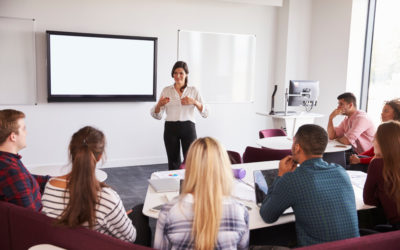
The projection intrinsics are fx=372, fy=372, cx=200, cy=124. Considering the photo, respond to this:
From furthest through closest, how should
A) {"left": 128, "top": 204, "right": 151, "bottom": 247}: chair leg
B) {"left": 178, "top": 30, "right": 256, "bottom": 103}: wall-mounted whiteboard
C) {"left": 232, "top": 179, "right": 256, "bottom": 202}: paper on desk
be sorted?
{"left": 178, "top": 30, "right": 256, "bottom": 103}: wall-mounted whiteboard → {"left": 232, "top": 179, "right": 256, "bottom": 202}: paper on desk → {"left": 128, "top": 204, "right": 151, "bottom": 247}: chair leg

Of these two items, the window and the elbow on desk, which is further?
the window

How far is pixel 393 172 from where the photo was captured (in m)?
2.24

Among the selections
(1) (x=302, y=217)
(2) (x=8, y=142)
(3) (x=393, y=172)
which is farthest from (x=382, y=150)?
(2) (x=8, y=142)

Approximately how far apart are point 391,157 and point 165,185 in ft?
4.79

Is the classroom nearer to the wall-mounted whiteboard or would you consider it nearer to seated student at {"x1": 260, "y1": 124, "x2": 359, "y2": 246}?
the wall-mounted whiteboard

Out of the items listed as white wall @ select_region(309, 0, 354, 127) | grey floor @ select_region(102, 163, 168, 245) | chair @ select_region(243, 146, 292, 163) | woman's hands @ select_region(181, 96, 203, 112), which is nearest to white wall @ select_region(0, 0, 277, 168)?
grey floor @ select_region(102, 163, 168, 245)

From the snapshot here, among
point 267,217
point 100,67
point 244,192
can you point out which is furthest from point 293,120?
point 267,217

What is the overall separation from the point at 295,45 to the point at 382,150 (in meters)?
4.82

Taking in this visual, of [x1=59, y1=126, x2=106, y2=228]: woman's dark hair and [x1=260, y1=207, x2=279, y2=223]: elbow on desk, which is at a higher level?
[x1=59, y1=126, x2=106, y2=228]: woman's dark hair

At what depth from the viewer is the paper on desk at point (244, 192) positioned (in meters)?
2.43

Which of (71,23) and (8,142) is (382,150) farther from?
(71,23)

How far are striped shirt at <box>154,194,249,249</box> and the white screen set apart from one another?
14.3ft

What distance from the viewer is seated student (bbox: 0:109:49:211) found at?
80.9 inches

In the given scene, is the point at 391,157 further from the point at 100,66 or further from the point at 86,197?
the point at 100,66
